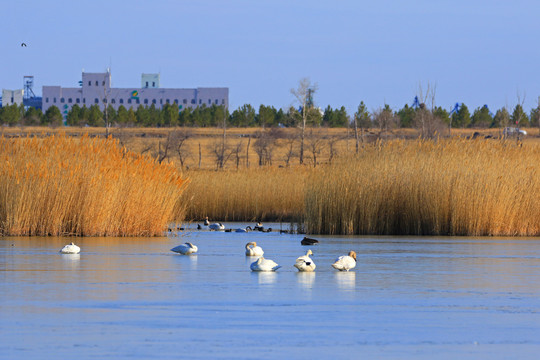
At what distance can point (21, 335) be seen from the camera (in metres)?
6.49

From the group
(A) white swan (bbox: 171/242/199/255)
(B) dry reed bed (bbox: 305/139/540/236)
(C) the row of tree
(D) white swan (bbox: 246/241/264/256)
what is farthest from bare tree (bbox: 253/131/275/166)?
(D) white swan (bbox: 246/241/264/256)

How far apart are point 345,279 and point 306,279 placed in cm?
46

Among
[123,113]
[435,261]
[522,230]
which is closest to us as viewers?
[435,261]

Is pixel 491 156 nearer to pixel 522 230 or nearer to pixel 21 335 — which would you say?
pixel 522 230

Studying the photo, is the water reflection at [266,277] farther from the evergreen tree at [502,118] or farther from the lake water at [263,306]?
the evergreen tree at [502,118]

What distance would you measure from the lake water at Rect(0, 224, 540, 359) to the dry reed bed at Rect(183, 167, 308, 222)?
1264 centimetres

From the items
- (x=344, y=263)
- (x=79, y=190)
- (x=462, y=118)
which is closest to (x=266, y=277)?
(x=344, y=263)

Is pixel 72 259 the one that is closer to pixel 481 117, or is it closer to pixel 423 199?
pixel 423 199

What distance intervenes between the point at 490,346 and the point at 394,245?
9.75 m

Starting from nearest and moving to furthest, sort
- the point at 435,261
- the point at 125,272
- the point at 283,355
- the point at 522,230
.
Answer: the point at 283,355, the point at 125,272, the point at 435,261, the point at 522,230

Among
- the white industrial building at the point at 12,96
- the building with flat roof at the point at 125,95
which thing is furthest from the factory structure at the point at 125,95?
the white industrial building at the point at 12,96

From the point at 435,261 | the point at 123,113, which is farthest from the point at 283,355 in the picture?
the point at 123,113

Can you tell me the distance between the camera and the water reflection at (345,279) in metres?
9.72

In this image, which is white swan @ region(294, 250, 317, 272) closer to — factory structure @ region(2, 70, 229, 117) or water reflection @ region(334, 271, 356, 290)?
water reflection @ region(334, 271, 356, 290)
